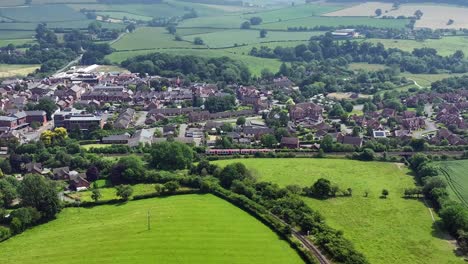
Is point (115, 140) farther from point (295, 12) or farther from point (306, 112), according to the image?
point (295, 12)

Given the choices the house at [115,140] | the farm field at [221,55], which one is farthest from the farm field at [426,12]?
the house at [115,140]

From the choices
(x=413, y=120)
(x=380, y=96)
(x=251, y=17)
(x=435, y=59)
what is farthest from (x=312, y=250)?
(x=251, y=17)

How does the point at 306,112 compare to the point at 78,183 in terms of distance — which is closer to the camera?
the point at 78,183

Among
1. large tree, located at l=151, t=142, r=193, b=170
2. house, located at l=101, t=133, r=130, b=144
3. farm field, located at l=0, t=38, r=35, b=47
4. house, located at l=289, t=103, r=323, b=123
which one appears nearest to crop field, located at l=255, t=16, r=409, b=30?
farm field, located at l=0, t=38, r=35, b=47

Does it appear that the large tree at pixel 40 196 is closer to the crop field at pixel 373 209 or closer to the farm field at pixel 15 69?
the crop field at pixel 373 209

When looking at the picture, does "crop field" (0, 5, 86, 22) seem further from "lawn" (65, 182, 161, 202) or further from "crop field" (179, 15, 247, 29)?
"lawn" (65, 182, 161, 202)

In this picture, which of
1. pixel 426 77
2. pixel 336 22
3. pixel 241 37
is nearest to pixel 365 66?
pixel 426 77

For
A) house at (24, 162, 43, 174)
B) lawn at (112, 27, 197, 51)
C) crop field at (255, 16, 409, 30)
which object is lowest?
house at (24, 162, 43, 174)
